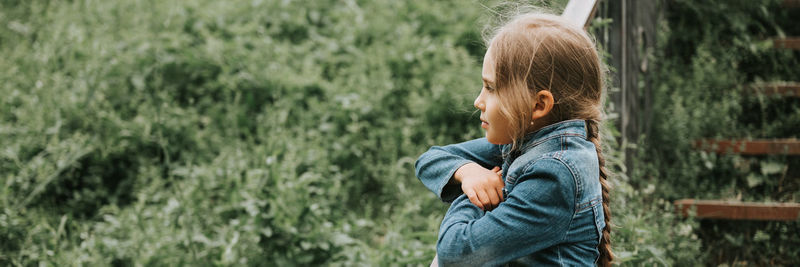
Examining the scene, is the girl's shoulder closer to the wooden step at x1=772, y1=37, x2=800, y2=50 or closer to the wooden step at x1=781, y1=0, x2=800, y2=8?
the wooden step at x1=772, y1=37, x2=800, y2=50

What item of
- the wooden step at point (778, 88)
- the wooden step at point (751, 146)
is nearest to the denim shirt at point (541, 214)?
the wooden step at point (751, 146)

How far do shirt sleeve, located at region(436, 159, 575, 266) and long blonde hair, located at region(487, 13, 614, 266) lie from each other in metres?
0.13

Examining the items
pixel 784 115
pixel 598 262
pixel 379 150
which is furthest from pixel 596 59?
pixel 784 115

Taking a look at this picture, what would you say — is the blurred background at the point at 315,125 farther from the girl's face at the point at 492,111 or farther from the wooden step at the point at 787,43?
the girl's face at the point at 492,111

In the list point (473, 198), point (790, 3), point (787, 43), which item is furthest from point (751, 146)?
point (473, 198)

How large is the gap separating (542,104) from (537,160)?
0.13m

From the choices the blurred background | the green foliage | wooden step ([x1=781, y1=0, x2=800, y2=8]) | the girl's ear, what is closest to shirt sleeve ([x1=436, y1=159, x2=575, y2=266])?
Answer: the girl's ear

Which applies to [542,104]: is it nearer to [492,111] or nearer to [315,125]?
[492,111]

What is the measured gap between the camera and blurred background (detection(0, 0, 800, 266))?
301 centimetres

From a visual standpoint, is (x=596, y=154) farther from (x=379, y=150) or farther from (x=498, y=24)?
(x=379, y=150)

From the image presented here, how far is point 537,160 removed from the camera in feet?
4.23

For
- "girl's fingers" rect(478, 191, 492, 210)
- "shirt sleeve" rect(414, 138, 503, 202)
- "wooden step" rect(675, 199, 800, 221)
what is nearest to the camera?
"girl's fingers" rect(478, 191, 492, 210)

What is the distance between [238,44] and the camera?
436 centimetres

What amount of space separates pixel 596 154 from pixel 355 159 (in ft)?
8.30
